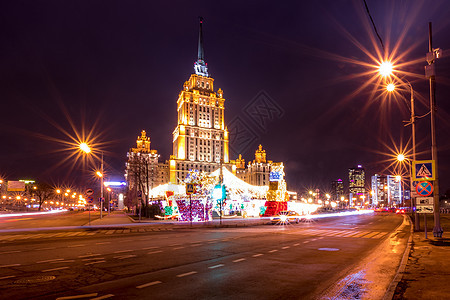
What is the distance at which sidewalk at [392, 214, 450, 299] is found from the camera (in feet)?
23.2

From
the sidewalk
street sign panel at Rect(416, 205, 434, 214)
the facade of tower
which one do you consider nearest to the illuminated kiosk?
street sign panel at Rect(416, 205, 434, 214)

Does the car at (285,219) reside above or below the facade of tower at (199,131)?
below

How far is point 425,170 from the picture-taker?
1566 centimetres

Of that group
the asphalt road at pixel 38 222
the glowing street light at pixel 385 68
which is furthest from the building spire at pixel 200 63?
the glowing street light at pixel 385 68

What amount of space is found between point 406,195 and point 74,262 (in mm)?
30364

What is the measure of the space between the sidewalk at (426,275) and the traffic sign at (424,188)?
107 inches

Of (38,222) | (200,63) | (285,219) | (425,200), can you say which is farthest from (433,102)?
(200,63)

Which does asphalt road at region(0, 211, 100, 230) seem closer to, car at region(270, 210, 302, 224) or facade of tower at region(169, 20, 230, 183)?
car at region(270, 210, 302, 224)

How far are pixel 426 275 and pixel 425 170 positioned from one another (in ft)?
27.4

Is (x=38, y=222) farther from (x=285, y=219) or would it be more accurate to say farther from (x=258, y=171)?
(x=258, y=171)

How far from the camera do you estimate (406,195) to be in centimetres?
3123

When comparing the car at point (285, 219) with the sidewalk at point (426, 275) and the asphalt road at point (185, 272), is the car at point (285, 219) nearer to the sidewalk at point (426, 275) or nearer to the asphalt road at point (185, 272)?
the asphalt road at point (185, 272)

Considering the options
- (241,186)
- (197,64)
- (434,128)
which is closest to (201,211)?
(241,186)

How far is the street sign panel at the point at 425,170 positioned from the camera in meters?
15.4
